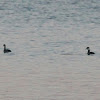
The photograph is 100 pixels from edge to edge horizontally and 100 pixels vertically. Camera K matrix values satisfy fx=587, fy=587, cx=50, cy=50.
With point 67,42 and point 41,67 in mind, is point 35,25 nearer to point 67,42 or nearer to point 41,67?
point 67,42

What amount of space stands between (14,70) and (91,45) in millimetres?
13071

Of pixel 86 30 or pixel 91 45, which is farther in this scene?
pixel 86 30

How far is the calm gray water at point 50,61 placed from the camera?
94.8 ft

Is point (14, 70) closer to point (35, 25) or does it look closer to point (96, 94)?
point (96, 94)

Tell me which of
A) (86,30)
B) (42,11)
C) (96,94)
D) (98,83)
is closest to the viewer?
(96,94)

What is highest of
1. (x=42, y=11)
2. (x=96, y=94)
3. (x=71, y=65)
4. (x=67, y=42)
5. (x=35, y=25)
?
(x=42, y=11)

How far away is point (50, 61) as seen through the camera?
37.5 metres

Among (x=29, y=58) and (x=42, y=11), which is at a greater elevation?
(x=42, y=11)

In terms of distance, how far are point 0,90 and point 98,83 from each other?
5213 millimetres

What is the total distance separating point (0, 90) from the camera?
2900 cm

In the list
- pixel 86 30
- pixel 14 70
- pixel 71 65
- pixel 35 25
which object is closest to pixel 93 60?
pixel 71 65

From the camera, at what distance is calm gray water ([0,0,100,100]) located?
28.9 metres

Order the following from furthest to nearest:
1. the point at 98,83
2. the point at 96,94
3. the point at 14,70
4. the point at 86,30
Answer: the point at 86,30 → the point at 14,70 → the point at 98,83 → the point at 96,94

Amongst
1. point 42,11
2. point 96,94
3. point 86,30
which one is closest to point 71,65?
point 96,94
